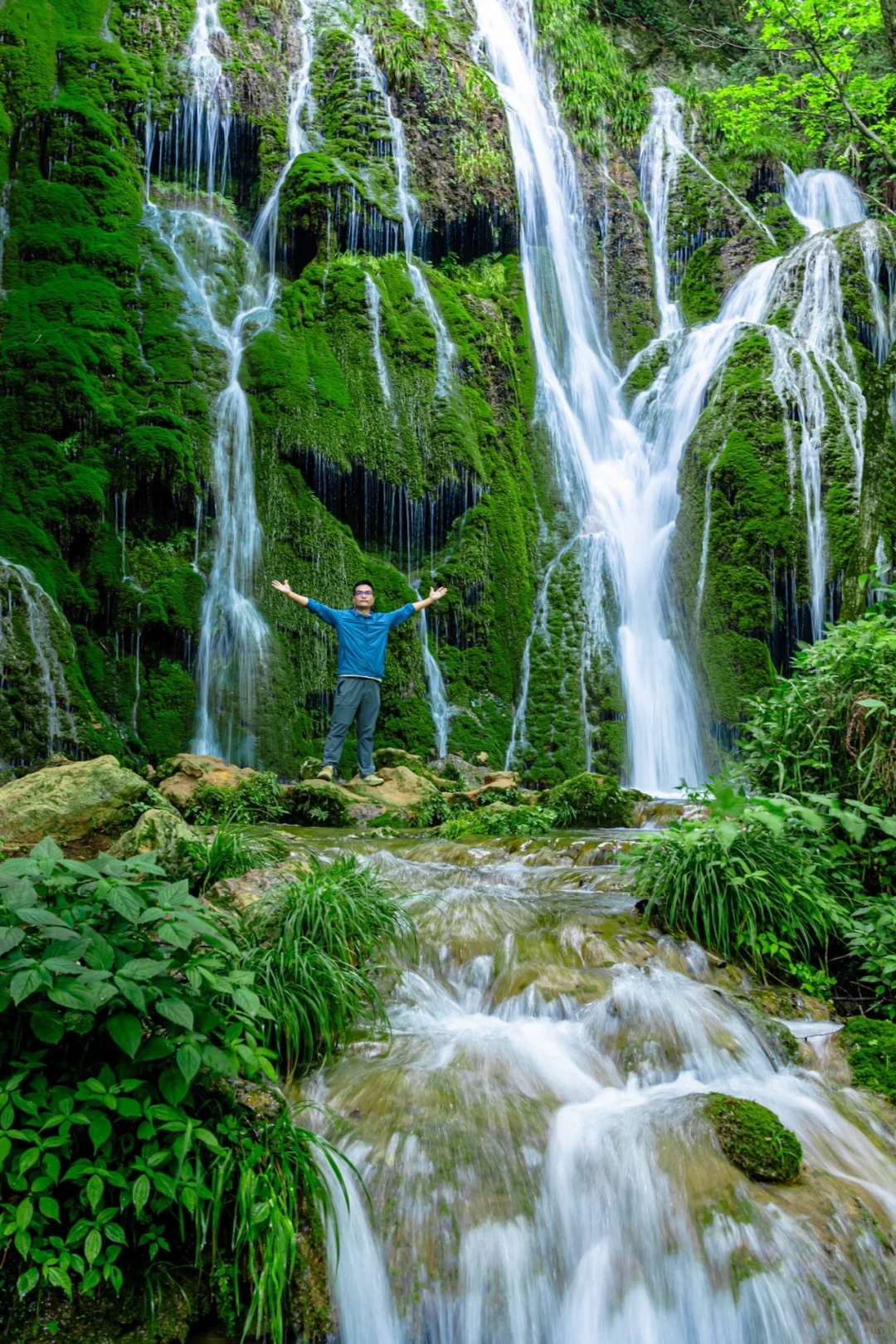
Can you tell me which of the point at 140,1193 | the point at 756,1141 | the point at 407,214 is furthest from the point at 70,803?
the point at 407,214

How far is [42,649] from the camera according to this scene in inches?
412

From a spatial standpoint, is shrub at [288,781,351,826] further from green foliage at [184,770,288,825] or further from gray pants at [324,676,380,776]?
gray pants at [324,676,380,776]

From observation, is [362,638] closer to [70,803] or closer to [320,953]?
[70,803]

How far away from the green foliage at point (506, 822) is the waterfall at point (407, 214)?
800 centimetres

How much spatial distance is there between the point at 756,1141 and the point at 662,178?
888 inches

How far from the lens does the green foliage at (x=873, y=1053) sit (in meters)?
3.85

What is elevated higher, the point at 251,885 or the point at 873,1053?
the point at 251,885

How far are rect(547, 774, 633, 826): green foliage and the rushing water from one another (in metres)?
4.17

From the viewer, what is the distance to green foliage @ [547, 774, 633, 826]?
29.1ft

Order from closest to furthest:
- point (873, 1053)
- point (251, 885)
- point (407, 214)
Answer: point (873, 1053), point (251, 885), point (407, 214)

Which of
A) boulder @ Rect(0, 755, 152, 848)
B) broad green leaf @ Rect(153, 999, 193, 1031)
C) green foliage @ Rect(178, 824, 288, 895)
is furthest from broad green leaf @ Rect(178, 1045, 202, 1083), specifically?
boulder @ Rect(0, 755, 152, 848)

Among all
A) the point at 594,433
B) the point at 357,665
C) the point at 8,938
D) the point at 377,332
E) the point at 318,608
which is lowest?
the point at 8,938

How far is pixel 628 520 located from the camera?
15445mm

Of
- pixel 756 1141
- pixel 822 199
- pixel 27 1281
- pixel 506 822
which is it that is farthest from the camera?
pixel 822 199
